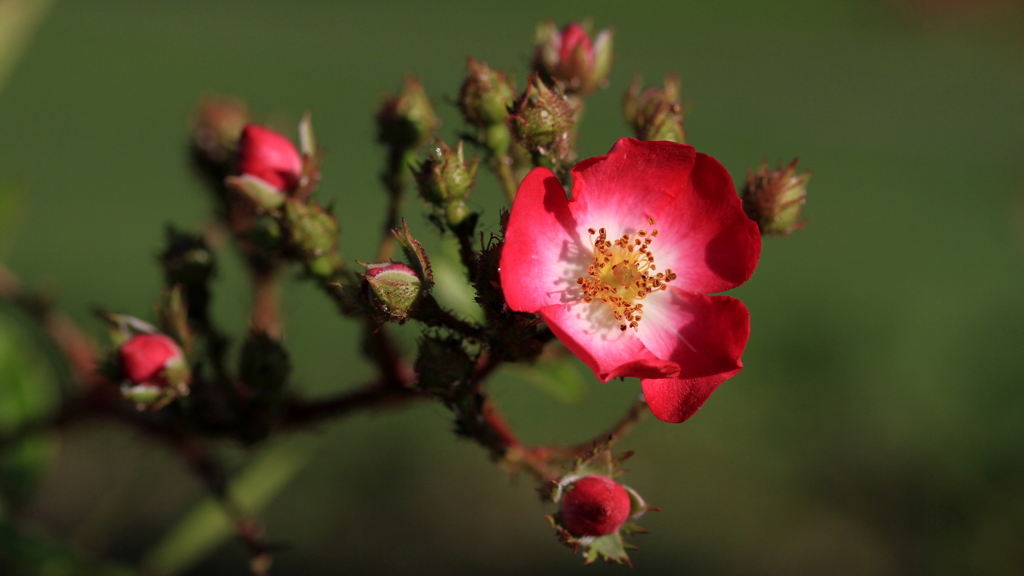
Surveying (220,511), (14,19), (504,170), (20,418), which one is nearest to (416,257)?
(504,170)

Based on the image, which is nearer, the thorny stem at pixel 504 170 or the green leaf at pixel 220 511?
the thorny stem at pixel 504 170

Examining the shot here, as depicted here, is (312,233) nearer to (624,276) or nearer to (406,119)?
(406,119)

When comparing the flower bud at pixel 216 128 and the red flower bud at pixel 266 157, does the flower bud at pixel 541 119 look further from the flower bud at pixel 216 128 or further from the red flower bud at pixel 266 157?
the flower bud at pixel 216 128

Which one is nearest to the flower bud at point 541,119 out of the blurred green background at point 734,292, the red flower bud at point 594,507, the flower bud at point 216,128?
A: the red flower bud at point 594,507

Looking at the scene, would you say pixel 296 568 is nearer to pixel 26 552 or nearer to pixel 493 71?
pixel 26 552

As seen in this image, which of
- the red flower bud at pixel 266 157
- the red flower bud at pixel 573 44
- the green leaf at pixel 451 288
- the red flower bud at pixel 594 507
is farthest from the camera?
the green leaf at pixel 451 288

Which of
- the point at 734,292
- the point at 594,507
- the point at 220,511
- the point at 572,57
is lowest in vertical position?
the point at 220,511
